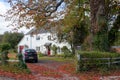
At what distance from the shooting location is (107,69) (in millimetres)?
23625

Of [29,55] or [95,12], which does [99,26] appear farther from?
[29,55]

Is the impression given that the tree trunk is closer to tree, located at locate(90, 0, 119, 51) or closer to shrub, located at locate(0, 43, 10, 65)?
tree, located at locate(90, 0, 119, 51)

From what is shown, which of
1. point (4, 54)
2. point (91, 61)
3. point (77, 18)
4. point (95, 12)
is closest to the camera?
point (91, 61)

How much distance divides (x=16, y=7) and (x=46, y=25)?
541 centimetres

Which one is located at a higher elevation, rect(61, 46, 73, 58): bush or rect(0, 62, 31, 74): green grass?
rect(61, 46, 73, 58): bush

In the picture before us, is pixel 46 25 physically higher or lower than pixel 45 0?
lower

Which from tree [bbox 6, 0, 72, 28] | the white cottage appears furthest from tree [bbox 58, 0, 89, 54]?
the white cottage

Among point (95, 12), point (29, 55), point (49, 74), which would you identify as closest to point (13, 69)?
point (49, 74)

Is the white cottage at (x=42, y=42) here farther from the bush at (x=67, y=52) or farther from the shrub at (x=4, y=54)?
the shrub at (x=4, y=54)

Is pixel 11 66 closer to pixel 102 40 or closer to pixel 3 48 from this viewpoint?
pixel 3 48

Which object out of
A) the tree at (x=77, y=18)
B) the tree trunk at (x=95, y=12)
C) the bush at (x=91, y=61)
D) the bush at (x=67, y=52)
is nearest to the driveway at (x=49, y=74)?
the bush at (x=91, y=61)

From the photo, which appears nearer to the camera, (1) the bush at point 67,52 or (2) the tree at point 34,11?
(2) the tree at point 34,11

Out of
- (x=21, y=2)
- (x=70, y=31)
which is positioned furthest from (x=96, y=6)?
(x=70, y=31)

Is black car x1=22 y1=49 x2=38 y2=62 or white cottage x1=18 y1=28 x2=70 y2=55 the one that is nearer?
black car x1=22 y1=49 x2=38 y2=62
